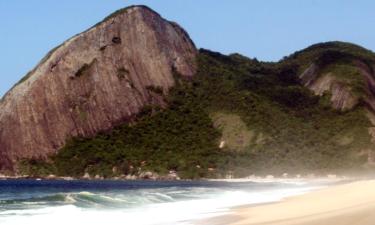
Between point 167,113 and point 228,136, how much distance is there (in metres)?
19.1

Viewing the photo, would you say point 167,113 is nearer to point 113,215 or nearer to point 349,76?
point 349,76

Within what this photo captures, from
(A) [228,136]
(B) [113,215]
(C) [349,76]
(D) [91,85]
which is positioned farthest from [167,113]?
(B) [113,215]

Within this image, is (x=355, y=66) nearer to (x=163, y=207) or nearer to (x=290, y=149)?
(x=290, y=149)

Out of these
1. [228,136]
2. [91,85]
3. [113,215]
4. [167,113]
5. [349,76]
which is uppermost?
[349,76]

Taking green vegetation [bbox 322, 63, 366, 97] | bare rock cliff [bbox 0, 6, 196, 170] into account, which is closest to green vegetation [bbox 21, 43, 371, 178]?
green vegetation [bbox 322, 63, 366, 97]

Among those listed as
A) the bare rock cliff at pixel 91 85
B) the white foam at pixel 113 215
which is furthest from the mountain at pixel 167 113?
the white foam at pixel 113 215

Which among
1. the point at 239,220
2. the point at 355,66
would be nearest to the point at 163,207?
the point at 239,220

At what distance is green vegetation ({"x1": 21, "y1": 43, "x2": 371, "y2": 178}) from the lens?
121 metres

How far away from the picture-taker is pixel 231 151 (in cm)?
12681

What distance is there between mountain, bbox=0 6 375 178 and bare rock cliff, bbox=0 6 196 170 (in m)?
0.21

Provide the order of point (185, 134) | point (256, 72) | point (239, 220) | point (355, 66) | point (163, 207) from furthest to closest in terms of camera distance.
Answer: point (256, 72), point (355, 66), point (185, 134), point (163, 207), point (239, 220)

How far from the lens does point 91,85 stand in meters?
140

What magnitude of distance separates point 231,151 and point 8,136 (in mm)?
41307

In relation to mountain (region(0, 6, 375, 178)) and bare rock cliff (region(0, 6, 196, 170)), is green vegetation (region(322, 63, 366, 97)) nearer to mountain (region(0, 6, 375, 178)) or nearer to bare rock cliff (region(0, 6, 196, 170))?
mountain (region(0, 6, 375, 178))
